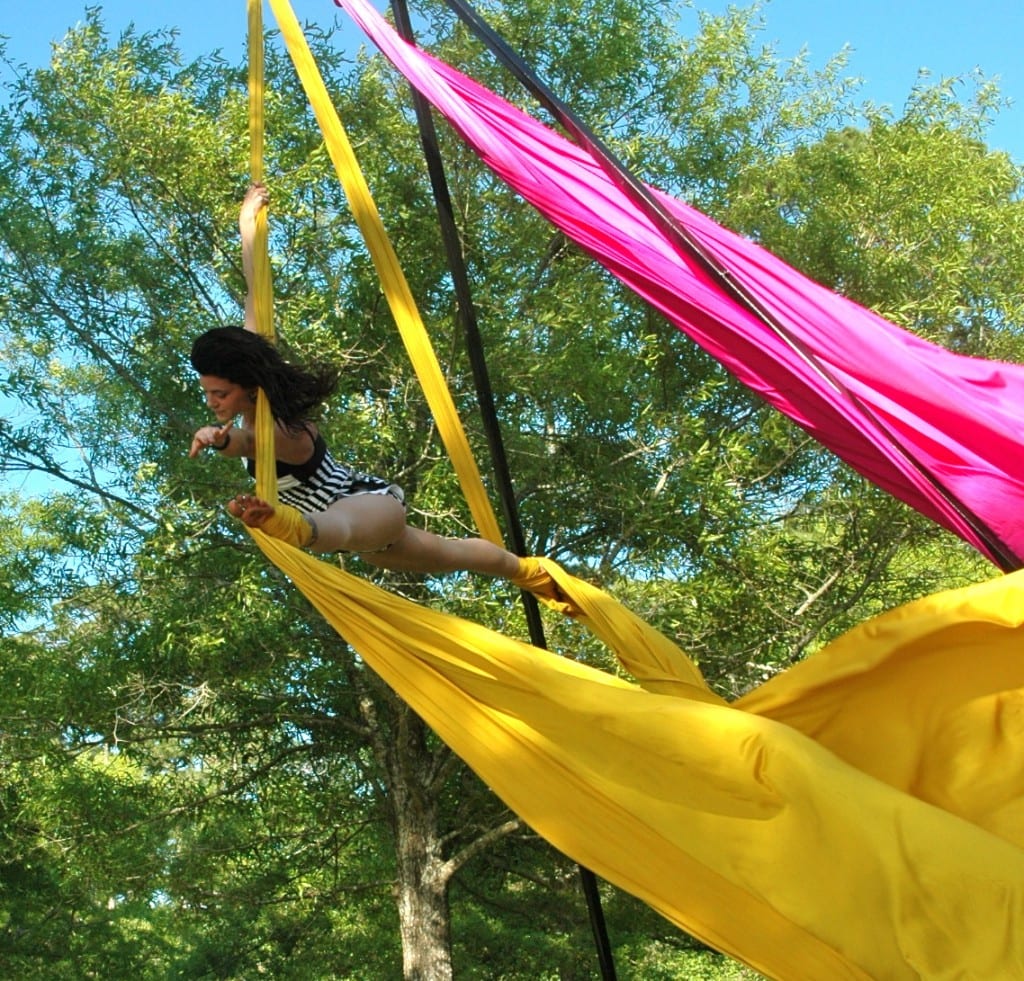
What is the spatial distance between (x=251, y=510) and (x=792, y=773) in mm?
1132

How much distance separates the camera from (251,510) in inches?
101

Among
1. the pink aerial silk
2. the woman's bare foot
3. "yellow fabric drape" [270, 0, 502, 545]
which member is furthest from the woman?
the pink aerial silk

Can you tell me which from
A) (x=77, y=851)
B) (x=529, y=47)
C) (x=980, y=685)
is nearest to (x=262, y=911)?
(x=77, y=851)

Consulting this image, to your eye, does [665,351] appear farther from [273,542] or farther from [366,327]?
[273,542]

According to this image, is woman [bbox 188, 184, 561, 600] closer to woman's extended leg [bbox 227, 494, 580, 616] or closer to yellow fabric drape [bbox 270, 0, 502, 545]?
woman's extended leg [bbox 227, 494, 580, 616]

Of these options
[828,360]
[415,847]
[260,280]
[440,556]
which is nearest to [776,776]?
[828,360]

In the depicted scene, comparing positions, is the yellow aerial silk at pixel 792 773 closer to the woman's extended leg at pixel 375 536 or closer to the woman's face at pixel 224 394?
the woman's extended leg at pixel 375 536

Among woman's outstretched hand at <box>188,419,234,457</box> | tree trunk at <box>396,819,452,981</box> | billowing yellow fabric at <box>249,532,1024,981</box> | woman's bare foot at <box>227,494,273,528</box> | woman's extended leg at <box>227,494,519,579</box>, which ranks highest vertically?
tree trunk at <box>396,819,452,981</box>

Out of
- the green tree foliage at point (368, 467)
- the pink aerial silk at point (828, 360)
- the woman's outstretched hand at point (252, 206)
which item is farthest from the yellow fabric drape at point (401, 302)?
the green tree foliage at point (368, 467)

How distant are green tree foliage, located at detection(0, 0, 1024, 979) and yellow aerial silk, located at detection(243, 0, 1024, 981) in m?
3.67

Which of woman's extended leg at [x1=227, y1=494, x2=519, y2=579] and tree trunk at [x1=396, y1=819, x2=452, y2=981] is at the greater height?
tree trunk at [x1=396, y1=819, x2=452, y2=981]

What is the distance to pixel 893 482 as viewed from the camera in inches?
120

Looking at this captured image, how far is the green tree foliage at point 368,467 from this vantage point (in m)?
6.42

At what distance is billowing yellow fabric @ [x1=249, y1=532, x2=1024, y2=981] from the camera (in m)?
1.97
